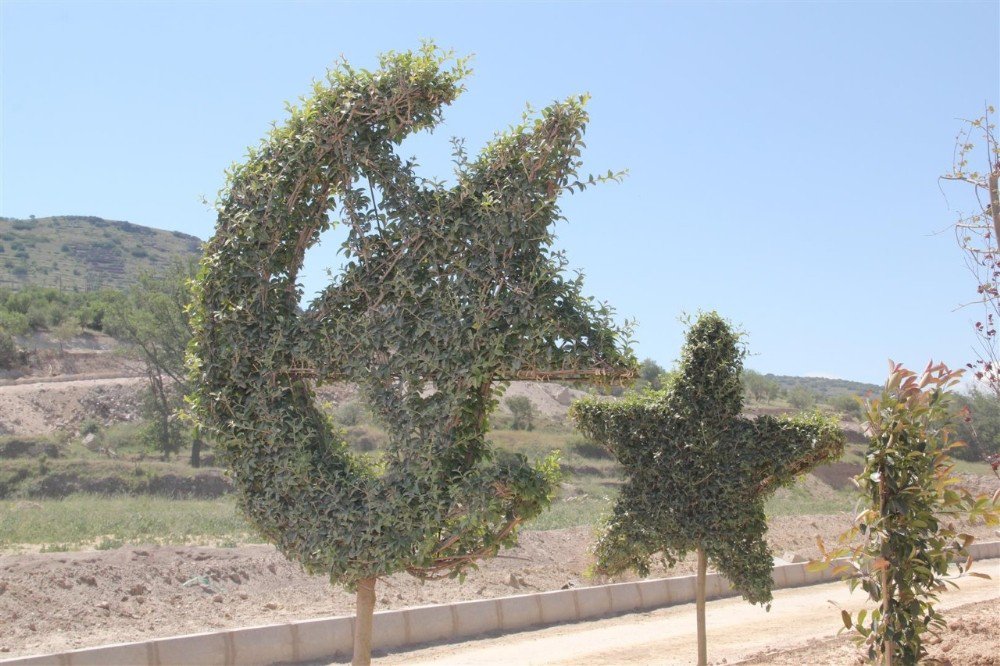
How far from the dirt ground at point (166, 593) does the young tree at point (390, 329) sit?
516 cm

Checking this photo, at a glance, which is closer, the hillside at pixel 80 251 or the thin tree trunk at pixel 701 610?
the thin tree trunk at pixel 701 610

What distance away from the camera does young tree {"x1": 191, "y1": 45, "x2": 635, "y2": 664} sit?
6.57 m

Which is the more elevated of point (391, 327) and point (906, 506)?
point (391, 327)

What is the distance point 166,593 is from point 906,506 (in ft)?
31.7

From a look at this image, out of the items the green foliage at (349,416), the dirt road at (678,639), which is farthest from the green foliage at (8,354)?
the dirt road at (678,639)

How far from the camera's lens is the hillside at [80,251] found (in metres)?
82.9

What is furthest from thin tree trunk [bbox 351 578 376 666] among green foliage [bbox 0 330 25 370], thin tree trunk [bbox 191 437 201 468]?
green foliage [bbox 0 330 25 370]

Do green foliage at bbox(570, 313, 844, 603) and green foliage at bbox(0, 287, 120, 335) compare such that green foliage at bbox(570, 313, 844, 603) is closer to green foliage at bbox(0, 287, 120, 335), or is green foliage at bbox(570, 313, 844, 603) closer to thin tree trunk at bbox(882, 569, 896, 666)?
thin tree trunk at bbox(882, 569, 896, 666)

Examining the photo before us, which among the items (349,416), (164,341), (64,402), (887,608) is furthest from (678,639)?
(64,402)

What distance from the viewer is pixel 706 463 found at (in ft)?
33.1

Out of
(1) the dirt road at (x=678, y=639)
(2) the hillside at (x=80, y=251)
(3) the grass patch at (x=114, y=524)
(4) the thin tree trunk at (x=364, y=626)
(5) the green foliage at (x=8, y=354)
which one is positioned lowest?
(1) the dirt road at (x=678, y=639)

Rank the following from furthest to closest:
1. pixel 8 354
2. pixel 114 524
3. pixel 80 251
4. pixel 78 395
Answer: pixel 80 251 < pixel 8 354 < pixel 78 395 < pixel 114 524

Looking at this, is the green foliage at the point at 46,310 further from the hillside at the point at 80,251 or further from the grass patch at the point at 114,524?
the grass patch at the point at 114,524

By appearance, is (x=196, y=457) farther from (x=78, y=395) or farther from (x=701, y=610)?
(x=701, y=610)
